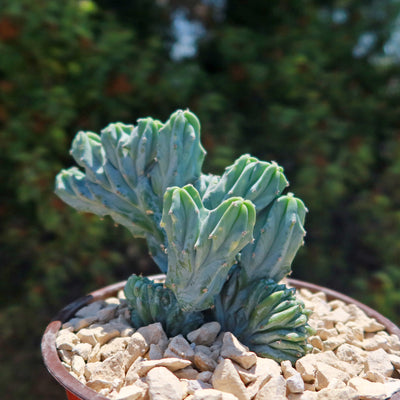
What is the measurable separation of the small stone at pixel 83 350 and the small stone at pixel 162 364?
0.24 meters

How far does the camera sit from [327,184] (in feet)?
11.0

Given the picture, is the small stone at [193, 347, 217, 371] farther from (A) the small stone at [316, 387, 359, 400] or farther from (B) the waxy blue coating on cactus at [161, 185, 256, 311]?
(A) the small stone at [316, 387, 359, 400]

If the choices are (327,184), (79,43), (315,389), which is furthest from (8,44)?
(315,389)

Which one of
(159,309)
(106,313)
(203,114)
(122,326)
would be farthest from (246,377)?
(203,114)

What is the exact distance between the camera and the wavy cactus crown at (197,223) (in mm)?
1436

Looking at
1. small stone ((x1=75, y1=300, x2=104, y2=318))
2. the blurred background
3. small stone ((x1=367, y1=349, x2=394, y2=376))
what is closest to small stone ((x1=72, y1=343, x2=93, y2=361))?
small stone ((x1=75, y1=300, x2=104, y2=318))

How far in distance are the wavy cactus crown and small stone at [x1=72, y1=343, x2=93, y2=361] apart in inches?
8.0

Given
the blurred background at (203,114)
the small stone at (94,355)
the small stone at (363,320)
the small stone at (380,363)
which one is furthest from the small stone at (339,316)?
the blurred background at (203,114)

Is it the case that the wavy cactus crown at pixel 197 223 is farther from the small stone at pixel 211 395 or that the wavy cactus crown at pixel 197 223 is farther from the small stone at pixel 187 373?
the small stone at pixel 211 395

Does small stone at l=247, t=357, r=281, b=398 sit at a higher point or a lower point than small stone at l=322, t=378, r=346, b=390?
lower

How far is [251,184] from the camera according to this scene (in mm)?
1577

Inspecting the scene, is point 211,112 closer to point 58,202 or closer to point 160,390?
point 58,202

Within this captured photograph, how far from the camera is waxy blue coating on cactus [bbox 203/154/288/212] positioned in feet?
5.12

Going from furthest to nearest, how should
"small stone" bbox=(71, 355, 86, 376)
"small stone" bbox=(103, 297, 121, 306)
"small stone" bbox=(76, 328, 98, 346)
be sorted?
"small stone" bbox=(103, 297, 121, 306), "small stone" bbox=(76, 328, 98, 346), "small stone" bbox=(71, 355, 86, 376)
